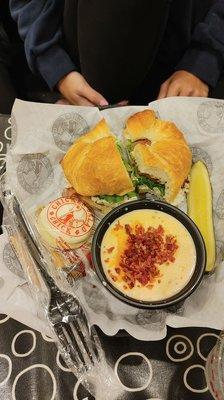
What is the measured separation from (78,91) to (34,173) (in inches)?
15.7

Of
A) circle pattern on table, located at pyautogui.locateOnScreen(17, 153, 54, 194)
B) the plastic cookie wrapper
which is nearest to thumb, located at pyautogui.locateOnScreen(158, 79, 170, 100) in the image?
circle pattern on table, located at pyautogui.locateOnScreen(17, 153, 54, 194)

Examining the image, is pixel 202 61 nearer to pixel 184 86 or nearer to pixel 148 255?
pixel 184 86

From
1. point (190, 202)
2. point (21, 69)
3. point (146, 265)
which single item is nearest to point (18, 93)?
point (21, 69)

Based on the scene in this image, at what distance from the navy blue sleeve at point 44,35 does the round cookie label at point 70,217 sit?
1.93 ft

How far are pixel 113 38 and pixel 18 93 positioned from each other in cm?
62

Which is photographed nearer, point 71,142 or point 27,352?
point 27,352

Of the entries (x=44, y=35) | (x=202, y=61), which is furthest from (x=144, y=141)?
(x=44, y=35)

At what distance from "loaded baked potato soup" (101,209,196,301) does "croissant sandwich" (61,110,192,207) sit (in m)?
0.11

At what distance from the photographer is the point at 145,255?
1.07 metres

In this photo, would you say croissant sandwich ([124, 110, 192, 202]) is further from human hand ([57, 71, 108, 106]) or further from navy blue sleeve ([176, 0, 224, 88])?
navy blue sleeve ([176, 0, 224, 88])

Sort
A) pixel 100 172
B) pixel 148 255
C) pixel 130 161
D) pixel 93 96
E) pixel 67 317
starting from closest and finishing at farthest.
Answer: pixel 67 317, pixel 148 255, pixel 100 172, pixel 130 161, pixel 93 96

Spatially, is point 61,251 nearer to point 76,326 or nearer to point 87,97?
point 76,326

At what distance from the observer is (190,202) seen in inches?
49.5

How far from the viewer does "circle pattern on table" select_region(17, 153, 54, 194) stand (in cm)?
128
